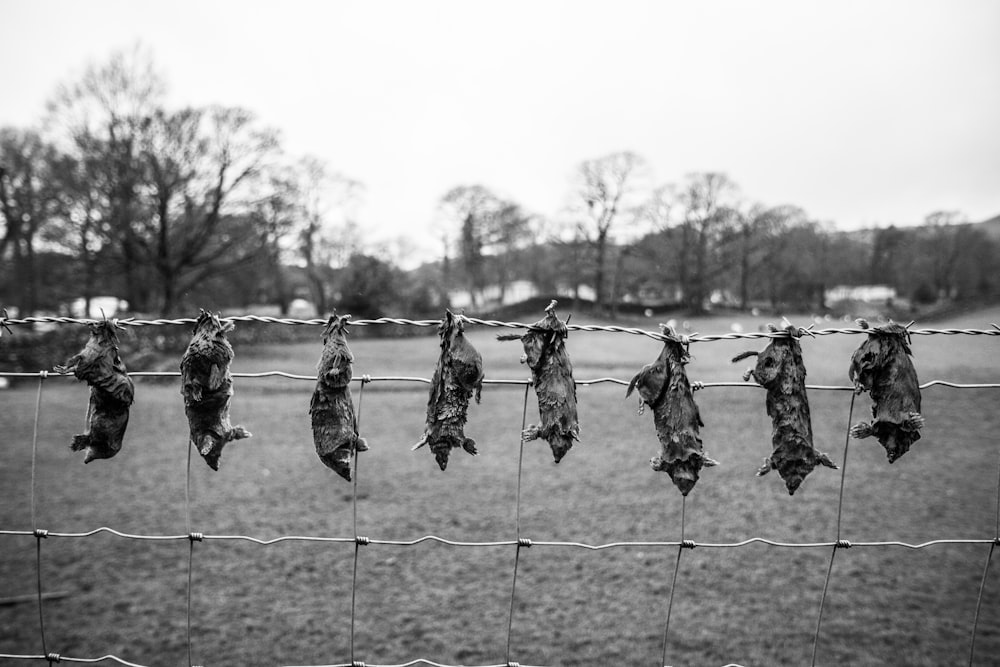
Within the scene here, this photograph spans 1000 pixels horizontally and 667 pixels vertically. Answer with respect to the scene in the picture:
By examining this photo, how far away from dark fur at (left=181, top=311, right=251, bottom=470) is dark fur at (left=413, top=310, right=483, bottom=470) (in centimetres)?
63

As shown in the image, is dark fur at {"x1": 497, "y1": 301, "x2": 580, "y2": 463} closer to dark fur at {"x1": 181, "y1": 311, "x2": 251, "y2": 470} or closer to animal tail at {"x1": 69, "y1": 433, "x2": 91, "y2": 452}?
dark fur at {"x1": 181, "y1": 311, "x2": 251, "y2": 470}

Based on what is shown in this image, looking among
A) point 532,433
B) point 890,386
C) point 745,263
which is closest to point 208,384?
point 532,433

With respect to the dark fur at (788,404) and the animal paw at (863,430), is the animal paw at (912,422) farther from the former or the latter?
the dark fur at (788,404)

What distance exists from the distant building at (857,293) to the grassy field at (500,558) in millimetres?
29270

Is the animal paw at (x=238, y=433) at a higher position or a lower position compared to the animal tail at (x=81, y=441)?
higher

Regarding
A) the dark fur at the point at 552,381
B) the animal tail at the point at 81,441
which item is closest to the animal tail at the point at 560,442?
the dark fur at the point at 552,381

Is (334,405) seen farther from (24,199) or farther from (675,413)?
(24,199)

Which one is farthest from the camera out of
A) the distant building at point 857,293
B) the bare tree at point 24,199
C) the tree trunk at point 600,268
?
the tree trunk at point 600,268

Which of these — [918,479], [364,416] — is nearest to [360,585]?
[918,479]

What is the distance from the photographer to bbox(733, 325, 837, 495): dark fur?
193cm

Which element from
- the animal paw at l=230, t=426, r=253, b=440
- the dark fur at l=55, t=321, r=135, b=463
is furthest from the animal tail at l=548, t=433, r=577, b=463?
the dark fur at l=55, t=321, r=135, b=463

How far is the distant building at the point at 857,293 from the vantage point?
38344 mm

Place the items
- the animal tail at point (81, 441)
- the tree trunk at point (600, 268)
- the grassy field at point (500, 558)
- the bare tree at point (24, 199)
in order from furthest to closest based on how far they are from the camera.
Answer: the tree trunk at point (600, 268) < the bare tree at point (24, 199) < the grassy field at point (500, 558) < the animal tail at point (81, 441)

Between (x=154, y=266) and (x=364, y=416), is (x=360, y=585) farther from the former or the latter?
(x=154, y=266)
